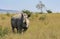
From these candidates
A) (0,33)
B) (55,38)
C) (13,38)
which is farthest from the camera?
(0,33)

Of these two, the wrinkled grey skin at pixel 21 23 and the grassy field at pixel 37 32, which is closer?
the grassy field at pixel 37 32

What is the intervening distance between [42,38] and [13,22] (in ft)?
22.0

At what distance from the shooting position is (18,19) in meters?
15.6

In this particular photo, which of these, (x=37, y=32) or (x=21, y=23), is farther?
(x=21, y=23)

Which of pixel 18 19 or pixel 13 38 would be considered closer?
pixel 13 38

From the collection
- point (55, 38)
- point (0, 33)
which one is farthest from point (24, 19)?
point (55, 38)

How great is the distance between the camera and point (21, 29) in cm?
1467

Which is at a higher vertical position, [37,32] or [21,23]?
[21,23]

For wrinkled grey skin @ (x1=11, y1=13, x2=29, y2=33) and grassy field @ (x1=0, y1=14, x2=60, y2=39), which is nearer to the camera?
grassy field @ (x1=0, y1=14, x2=60, y2=39)

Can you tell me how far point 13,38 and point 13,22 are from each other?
19.6 feet

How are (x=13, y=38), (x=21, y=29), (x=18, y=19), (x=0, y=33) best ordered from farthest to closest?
1. (x=18, y=19)
2. (x=21, y=29)
3. (x=0, y=33)
4. (x=13, y=38)

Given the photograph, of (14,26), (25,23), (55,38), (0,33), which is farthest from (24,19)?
(55,38)

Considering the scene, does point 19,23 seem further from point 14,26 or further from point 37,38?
point 37,38

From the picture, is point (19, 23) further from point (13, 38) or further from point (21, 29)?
point (13, 38)
